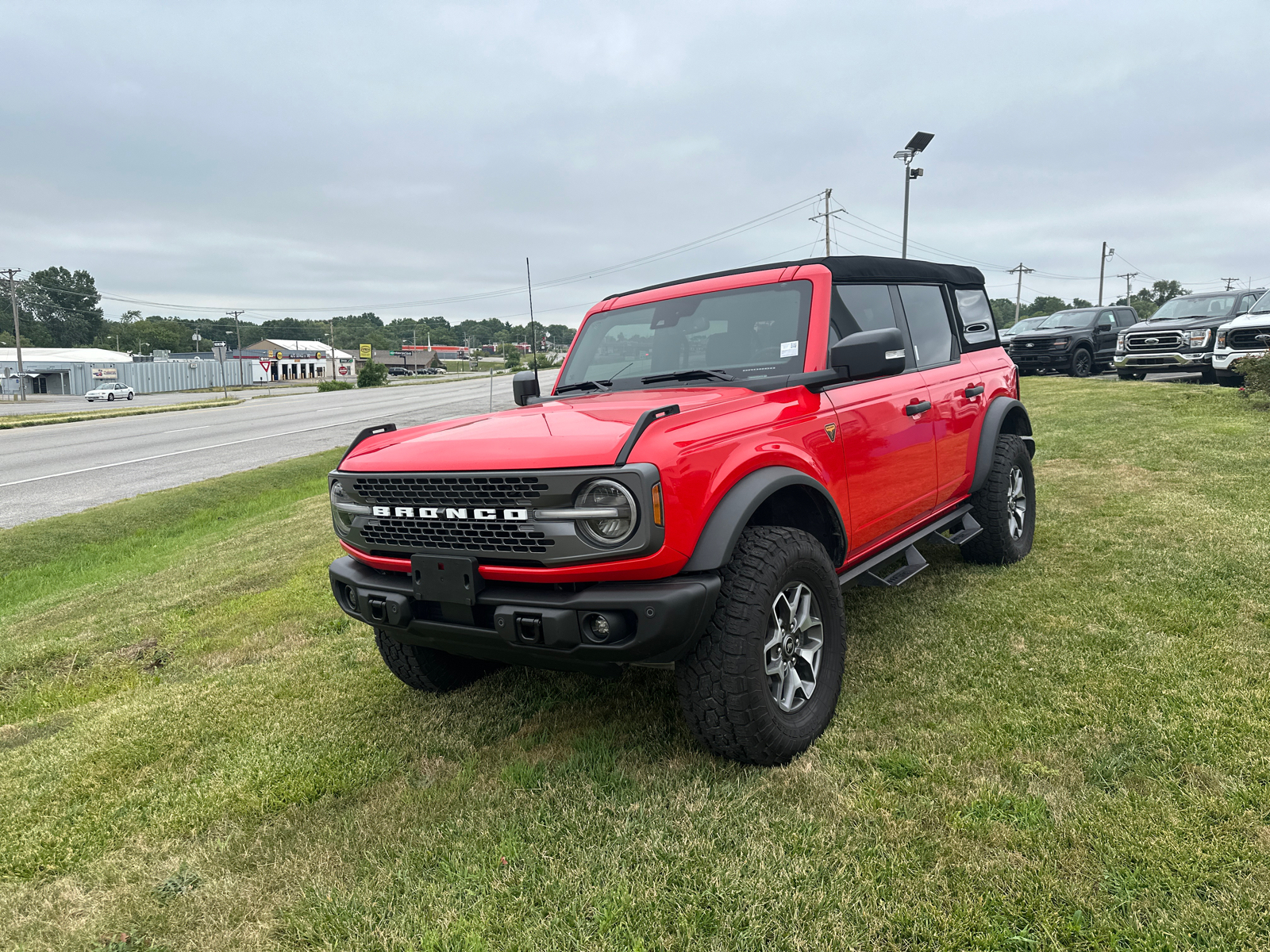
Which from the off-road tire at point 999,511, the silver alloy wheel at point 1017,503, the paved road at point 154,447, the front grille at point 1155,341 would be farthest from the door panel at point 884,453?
the front grille at point 1155,341

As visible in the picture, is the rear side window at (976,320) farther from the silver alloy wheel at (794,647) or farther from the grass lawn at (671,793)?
A: the silver alloy wheel at (794,647)

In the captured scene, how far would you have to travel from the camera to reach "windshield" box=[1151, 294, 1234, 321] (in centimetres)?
1752

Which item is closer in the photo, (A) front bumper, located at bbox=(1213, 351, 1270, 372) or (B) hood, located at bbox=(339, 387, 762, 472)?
(B) hood, located at bbox=(339, 387, 762, 472)

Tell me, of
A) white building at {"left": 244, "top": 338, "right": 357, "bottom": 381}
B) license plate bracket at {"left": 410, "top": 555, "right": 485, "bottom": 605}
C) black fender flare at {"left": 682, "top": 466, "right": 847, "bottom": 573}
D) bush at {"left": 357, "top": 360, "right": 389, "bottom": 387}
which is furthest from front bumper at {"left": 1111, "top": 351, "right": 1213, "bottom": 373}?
white building at {"left": 244, "top": 338, "right": 357, "bottom": 381}

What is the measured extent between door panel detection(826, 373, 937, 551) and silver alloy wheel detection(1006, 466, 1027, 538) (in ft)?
3.70

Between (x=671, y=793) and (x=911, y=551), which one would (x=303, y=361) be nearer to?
(x=911, y=551)

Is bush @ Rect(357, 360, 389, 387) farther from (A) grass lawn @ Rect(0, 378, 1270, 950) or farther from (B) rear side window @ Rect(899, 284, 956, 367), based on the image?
(B) rear side window @ Rect(899, 284, 956, 367)

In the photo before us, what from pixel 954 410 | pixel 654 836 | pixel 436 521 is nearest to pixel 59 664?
pixel 436 521

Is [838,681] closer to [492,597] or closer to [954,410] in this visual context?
[492,597]

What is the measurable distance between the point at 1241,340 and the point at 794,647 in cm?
1490

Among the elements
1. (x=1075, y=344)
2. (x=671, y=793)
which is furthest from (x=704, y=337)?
(x=1075, y=344)

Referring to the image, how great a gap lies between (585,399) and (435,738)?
165 cm

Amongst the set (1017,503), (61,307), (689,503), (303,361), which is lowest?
(1017,503)

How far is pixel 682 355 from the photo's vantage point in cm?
398
